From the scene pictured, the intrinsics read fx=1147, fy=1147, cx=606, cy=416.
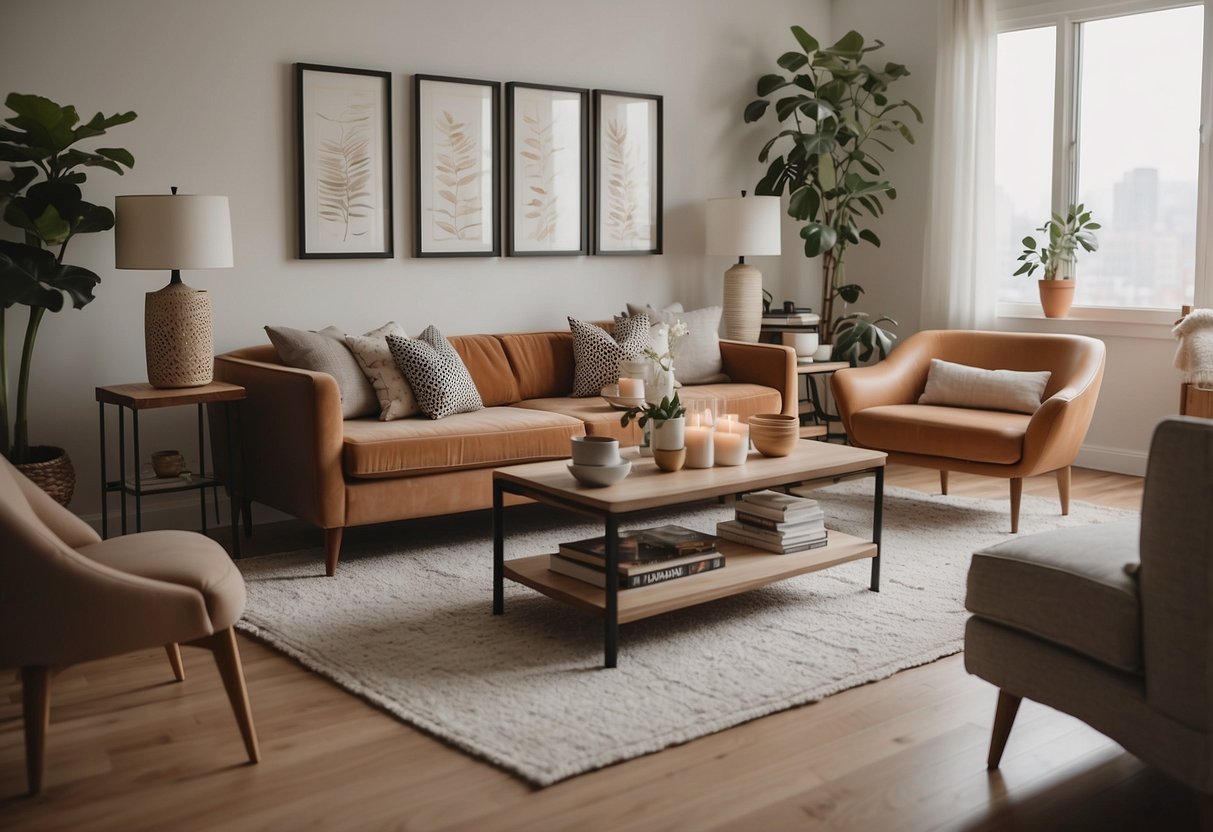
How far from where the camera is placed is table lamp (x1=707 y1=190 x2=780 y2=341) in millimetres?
5879

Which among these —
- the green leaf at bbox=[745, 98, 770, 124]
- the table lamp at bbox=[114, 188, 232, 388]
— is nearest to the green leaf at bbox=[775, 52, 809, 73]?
the green leaf at bbox=[745, 98, 770, 124]

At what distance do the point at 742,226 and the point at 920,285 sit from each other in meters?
1.33

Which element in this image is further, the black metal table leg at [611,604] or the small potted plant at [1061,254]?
the small potted plant at [1061,254]

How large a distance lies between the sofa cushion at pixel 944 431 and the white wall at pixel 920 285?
121 centimetres

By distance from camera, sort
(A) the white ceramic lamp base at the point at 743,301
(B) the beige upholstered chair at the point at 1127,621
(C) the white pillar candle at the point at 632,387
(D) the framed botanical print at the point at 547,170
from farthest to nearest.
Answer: (A) the white ceramic lamp base at the point at 743,301
(D) the framed botanical print at the point at 547,170
(C) the white pillar candle at the point at 632,387
(B) the beige upholstered chair at the point at 1127,621

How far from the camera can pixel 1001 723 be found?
2467 mm

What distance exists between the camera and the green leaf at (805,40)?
6.16m

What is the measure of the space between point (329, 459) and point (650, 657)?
143 centimetres

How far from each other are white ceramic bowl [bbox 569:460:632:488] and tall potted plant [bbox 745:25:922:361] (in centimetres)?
291

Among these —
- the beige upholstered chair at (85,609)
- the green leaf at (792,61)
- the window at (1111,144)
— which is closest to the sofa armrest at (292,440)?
the beige upholstered chair at (85,609)

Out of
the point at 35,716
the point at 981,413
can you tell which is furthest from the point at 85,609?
the point at 981,413

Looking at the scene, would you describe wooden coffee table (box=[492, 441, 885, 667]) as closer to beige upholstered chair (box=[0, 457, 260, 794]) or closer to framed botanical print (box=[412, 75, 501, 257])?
beige upholstered chair (box=[0, 457, 260, 794])

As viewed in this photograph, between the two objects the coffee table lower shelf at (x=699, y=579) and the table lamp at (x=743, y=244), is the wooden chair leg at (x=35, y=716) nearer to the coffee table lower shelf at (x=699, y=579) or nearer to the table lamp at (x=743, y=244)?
the coffee table lower shelf at (x=699, y=579)

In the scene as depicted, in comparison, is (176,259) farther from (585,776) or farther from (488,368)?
(585,776)
